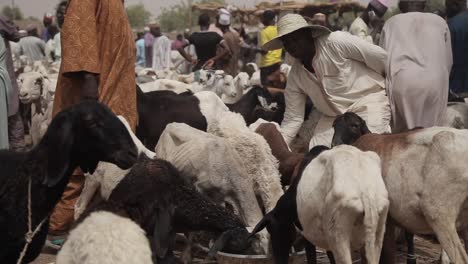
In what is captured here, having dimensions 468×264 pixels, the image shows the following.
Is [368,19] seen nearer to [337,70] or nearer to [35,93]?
[35,93]

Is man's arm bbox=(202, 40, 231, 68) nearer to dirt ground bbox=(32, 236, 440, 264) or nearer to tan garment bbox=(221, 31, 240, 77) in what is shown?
tan garment bbox=(221, 31, 240, 77)

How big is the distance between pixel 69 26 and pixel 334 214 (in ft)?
8.41

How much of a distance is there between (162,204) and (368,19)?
822 cm

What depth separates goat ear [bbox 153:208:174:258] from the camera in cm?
386

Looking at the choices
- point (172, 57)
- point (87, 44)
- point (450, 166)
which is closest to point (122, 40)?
point (87, 44)

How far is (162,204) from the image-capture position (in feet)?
13.0

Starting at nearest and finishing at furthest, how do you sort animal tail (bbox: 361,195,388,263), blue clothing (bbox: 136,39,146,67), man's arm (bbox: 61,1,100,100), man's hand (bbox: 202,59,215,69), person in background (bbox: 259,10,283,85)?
1. animal tail (bbox: 361,195,388,263)
2. man's arm (bbox: 61,1,100,100)
3. person in background (bbox: 259,10,283,85)
4. man's hand (bbox: 202,59,215,69)
5. blue clothing (bbox: 136,39,146,67)

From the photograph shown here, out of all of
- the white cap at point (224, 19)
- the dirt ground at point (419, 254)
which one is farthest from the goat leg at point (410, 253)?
the white cap at point (224, 19)

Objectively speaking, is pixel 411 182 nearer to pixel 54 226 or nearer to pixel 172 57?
pixel 54 226

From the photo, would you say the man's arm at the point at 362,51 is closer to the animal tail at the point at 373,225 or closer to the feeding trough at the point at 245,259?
the feeding trough at the point at 245,259

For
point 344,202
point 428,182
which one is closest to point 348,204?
point 344,202

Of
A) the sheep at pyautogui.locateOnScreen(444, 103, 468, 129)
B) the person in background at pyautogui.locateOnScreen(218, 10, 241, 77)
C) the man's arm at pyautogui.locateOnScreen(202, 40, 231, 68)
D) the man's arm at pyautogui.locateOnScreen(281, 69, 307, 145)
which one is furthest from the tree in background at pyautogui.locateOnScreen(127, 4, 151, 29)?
the man's arm at pyautogui.locateOnScreen(281, 69, 307, 145)

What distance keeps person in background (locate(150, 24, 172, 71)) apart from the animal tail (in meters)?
16.8

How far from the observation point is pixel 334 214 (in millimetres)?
4289
